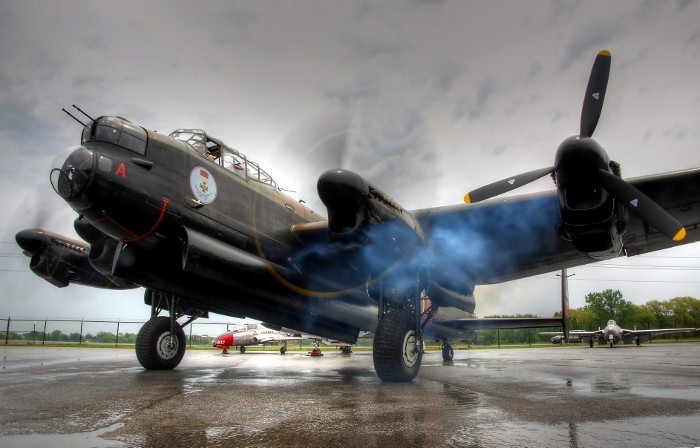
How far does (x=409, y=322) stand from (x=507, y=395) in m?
2.69

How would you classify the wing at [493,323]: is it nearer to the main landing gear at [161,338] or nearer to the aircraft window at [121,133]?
the main landing gear at [161,338]

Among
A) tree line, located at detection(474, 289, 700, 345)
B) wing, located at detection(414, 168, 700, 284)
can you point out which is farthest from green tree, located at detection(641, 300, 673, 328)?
wing, located at detection(414, 168, 700, 284)

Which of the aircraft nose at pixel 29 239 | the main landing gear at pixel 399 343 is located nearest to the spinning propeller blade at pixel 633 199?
the main landing gear at pixel 399 343

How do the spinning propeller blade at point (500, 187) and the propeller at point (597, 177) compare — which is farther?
the spinning propeller blade at point (500, 187)

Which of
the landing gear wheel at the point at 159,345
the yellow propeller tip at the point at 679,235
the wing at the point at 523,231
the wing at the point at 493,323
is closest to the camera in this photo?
the yellow propeller tip at the point at 679,235

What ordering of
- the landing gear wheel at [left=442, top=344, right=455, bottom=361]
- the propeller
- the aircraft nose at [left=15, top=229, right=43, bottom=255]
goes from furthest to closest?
the landing gear wheel at [left=442, top=344, right=455, bottom=361], the aircraft nose at [left=15, top=229, right=43, bottom=255], the propeller

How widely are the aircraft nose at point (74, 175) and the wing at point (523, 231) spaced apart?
21.6 feet

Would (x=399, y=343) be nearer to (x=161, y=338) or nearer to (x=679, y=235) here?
(x=679, y=235)

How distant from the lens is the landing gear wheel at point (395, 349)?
8281 mm

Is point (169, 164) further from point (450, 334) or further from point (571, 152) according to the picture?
point (450, 334)

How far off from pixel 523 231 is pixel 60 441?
9014mm

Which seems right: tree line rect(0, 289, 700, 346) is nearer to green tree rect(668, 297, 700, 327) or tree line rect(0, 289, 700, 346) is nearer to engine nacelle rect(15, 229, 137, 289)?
green tree rect(668, 297, 700, 327)

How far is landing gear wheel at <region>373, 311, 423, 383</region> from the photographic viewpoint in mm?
8281

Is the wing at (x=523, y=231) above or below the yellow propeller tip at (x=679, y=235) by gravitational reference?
above
